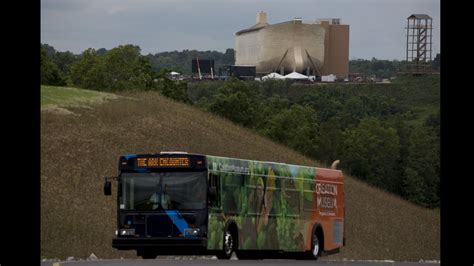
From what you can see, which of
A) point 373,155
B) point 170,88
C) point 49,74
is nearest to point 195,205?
point 49,74

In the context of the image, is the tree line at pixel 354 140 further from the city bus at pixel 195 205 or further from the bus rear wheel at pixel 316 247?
the city bus at pixel 195 205

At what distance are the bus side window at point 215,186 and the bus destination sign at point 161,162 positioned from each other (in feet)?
2.34

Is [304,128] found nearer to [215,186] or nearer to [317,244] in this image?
[317,244]

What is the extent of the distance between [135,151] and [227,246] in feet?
123

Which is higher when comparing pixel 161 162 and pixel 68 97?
pixel 68 97

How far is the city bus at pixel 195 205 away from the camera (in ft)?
106

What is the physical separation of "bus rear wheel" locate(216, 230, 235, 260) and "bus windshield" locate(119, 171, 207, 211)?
1294 millimetres

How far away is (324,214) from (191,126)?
42126 mm

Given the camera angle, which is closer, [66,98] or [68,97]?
[66,98]

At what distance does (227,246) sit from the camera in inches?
1299

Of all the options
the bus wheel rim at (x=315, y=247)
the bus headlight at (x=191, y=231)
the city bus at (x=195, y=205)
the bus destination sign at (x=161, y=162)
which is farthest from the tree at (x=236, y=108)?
the bus headlight at (x=191, y=231)

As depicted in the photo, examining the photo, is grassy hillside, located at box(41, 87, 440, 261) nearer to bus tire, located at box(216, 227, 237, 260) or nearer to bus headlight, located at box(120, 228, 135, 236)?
bus headlight, located at box(120, 228, 135, 236)
